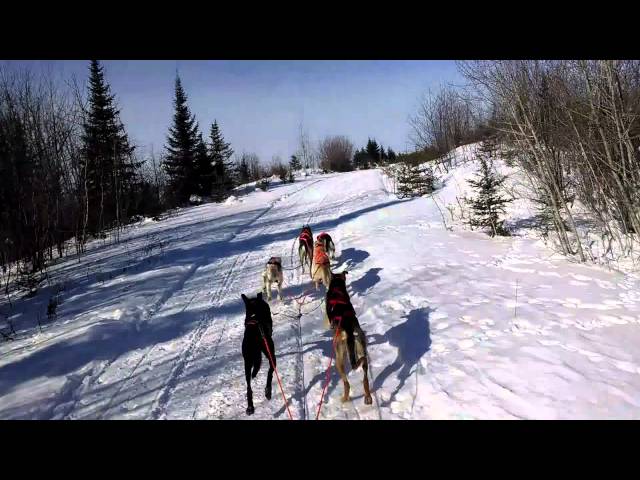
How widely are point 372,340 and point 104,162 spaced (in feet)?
67.0

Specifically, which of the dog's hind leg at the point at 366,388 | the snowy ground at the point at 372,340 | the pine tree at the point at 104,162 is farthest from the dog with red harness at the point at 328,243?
the pine tree at the point at 104,162

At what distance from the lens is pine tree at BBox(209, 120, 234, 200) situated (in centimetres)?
3281

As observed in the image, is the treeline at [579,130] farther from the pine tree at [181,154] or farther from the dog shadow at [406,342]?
the pine tree at [181,154]

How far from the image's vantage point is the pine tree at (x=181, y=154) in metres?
32.5

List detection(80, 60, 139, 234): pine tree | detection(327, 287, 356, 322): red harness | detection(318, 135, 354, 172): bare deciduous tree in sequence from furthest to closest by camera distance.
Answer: detection(318, 135, 354, 172): bare deciduous tree, detection(80, 60, 139, 234): pine tree, detection(327, 287, 356, 322): red harness

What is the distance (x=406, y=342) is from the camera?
5875 millimetres

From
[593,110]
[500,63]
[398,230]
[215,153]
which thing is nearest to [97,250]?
[398,230]

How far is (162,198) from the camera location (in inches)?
1235

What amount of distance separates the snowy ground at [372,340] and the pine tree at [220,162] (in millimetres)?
22220

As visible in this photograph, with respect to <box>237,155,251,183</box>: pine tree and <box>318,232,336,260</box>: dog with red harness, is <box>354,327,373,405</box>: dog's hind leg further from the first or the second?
<box>237,155,251,183</box>: pine tree

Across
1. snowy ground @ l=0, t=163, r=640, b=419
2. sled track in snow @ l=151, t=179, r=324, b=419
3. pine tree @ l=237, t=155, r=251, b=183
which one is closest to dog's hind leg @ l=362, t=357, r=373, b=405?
snowy ground @ l=0, t=163, r=640, b=419

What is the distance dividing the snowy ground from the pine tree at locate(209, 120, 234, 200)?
72.9ft
